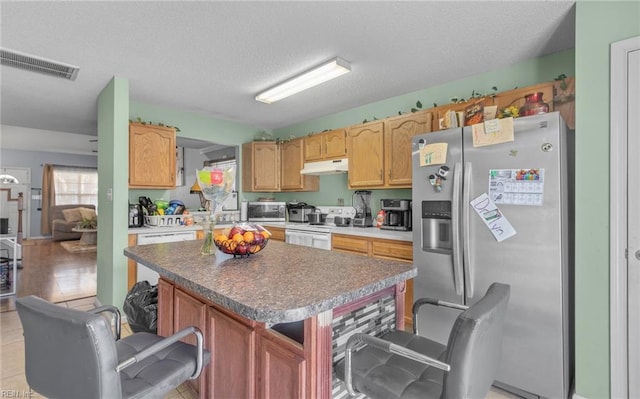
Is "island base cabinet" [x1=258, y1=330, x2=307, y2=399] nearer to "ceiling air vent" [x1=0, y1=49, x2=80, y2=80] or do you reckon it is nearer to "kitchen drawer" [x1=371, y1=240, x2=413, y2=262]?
"kitchen drawer" [x1=371, y1=240, x2=413, y2=262]

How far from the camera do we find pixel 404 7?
1.92 metres

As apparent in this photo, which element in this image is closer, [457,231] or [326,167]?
[457,231]

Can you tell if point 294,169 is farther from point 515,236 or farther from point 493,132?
point 515,236

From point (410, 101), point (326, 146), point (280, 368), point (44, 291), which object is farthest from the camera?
point (326, 146)

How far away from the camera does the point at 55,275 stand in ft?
15.7

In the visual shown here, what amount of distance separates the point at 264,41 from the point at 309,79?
2.25 feet

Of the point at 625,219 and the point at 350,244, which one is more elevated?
the point at 625,219

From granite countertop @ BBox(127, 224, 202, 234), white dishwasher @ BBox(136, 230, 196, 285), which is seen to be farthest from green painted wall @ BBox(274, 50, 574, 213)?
white dishwasher @ BBox(136, 230, 196, 285)

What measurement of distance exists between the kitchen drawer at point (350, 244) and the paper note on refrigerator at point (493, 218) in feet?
4.43

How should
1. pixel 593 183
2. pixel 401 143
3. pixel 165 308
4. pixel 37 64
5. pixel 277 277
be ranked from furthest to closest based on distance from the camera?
pixel 401 143, pixel 37 64, pixel 165 308, pixel 593 183, pixel 277 277

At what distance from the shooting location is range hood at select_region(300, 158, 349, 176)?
389 cm

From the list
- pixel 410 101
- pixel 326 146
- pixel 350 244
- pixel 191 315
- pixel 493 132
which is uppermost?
pixel 410 101

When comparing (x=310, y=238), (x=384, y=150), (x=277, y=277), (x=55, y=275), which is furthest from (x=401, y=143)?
(x=55, y=275)

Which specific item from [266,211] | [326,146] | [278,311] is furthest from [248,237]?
[266,211]
